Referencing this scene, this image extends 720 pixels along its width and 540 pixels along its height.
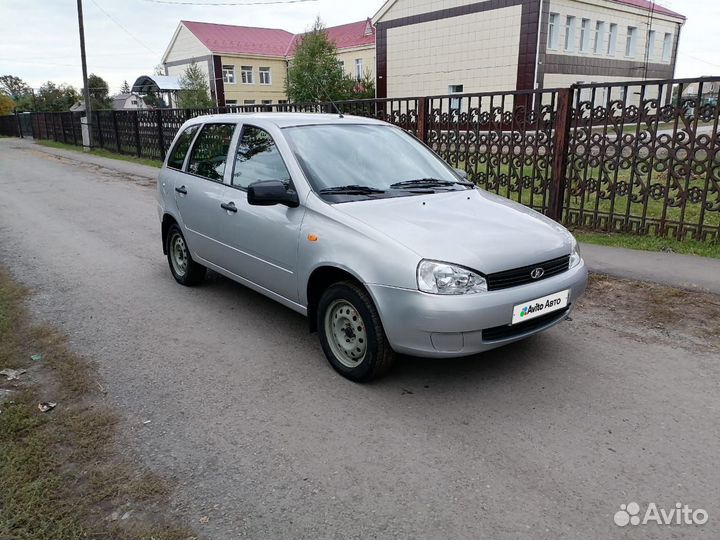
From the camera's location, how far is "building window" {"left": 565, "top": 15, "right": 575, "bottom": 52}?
31.8 m

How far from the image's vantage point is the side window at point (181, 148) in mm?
5871

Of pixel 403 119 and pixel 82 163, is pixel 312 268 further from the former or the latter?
pixel 82 163

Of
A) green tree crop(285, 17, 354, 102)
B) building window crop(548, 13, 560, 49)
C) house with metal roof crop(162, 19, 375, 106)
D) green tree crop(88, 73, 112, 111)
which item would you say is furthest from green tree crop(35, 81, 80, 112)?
building window crop(548, 13, 560, 49)

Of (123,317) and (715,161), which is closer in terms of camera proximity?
(123,317)

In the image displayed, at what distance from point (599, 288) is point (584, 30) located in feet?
107

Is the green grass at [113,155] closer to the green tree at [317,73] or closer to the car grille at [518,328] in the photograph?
the car grille at [518,328]

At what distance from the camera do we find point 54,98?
66.8m

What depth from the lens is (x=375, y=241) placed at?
Answer: 3576mm

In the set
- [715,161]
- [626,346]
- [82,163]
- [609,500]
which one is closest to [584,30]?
[82,163]

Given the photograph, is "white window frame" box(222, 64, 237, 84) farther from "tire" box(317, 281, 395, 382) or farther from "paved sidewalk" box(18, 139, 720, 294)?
"tire" box(317, 281, 395, 382)

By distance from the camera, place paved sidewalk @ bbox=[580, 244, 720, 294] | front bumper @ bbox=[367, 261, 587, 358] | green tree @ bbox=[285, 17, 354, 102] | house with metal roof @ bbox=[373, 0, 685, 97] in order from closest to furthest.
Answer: front bumper @ bbox=[367, 261, 587, 358]
paved sidewalk @ bbox=[580, 244, 720, 294]
house with metal roof @ bbox=[373, 0, 685, 97]
green tree @ bbox=[285, 17, 354, 102]

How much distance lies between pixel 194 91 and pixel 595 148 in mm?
44807

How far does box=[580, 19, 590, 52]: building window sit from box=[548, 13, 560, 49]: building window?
8.54 feet

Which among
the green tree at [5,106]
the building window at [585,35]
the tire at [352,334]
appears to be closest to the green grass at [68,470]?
the tire at [352,334]
